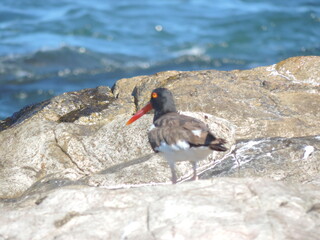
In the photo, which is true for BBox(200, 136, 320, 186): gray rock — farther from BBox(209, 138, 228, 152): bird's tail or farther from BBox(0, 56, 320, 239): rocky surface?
BBox(209, 138, 228, 152): bird's tail

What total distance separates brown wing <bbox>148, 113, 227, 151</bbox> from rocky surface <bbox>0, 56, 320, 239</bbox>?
40 centimetres

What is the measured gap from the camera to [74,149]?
7.46 m

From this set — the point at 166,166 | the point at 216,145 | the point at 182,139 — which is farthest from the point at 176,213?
the point at 166,166

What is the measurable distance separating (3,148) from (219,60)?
575 inches

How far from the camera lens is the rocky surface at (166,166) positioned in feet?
15.7

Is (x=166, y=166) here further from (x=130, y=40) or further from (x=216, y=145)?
(x=130, y=40)

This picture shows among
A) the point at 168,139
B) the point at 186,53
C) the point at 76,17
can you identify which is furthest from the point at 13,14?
the point at 168,139

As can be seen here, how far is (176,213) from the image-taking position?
481 centimetres

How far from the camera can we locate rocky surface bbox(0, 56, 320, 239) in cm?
479

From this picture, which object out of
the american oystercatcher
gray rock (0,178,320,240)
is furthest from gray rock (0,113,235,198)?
gray rock (0,178,320,240)

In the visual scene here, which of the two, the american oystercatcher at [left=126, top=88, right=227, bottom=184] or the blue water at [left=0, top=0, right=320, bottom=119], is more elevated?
the american oystercatcher at [left=126, top=88, right=227, bottom=184]

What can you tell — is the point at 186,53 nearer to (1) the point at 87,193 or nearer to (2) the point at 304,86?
(2) the point at 304,86

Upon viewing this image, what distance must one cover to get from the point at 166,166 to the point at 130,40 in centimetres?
1787

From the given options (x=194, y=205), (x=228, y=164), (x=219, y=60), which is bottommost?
(x=219, y=60)
